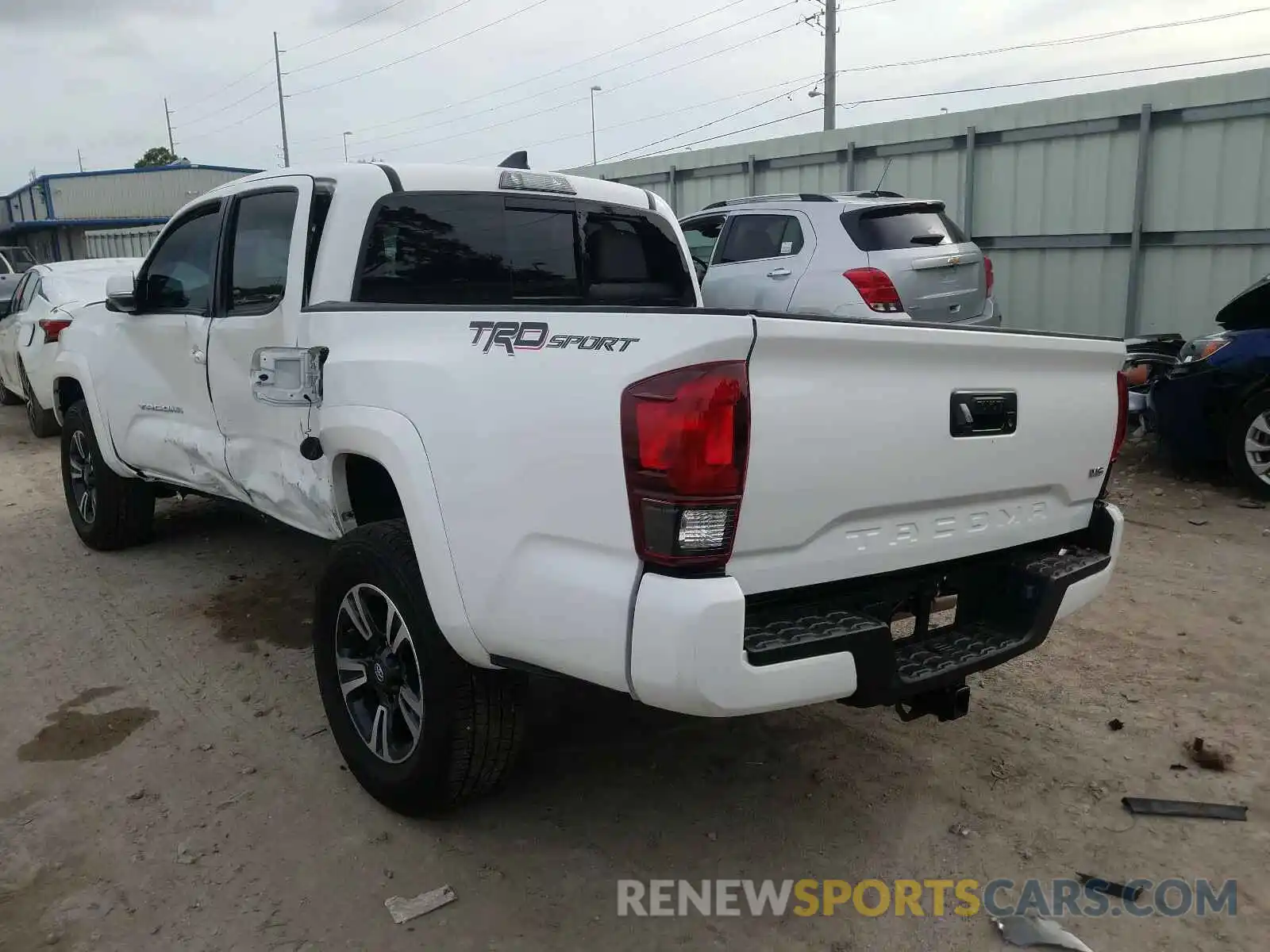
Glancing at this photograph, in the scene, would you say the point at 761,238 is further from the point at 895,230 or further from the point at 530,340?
the point at 530,340

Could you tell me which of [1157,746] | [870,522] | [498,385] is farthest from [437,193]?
[1157,746]

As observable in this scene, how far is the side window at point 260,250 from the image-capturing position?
12.5 feet

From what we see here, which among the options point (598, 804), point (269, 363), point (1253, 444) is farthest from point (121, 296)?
point (1253, 444)

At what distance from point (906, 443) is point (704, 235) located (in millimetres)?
7767

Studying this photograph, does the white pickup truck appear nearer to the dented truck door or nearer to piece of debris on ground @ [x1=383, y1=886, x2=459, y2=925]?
the dented truck door

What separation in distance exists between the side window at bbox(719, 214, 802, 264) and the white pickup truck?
446 centimetres

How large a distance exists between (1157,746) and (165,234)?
4827 millimetres

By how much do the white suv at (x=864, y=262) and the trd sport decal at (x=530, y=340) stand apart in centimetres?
493

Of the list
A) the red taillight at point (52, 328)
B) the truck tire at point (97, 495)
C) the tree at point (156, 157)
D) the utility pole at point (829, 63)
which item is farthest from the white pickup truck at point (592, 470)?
the tree at point (156, 157)

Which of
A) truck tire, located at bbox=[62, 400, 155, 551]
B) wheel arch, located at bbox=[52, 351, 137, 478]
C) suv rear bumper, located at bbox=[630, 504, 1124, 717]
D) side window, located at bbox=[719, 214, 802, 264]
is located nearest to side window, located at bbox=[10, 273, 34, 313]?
truck tire, located at bbox=[62, 400, 155, 551]

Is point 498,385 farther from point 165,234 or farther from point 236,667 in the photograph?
point 165,234

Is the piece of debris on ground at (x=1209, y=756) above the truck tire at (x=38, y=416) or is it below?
below

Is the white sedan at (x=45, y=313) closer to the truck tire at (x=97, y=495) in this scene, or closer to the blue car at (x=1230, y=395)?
the truck tire at (x=97, y=495)

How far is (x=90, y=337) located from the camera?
18.0 feet
